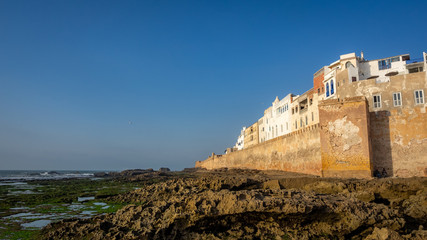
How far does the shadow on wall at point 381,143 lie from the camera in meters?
20.4

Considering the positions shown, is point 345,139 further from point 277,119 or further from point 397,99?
point 277,119

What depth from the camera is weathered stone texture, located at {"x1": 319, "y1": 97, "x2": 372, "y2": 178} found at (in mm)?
18547

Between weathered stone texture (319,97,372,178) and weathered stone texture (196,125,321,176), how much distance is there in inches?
58.7

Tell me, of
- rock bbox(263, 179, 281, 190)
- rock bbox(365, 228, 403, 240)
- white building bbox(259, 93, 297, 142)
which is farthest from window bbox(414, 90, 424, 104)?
white building bbox(259, 93, 297, 142)

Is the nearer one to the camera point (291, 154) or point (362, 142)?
point (362, 142)

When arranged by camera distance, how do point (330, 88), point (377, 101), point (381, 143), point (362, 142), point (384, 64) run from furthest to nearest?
point (330, 88), point (384, 64), point (377, 101), point (381, 143), point (362, 142)

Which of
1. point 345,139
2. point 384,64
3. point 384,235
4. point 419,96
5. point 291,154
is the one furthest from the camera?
point 384,64

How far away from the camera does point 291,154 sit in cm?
2616

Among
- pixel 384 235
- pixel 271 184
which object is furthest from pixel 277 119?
pixel 384 235

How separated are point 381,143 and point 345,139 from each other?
4.03 m

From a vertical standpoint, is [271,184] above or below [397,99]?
below

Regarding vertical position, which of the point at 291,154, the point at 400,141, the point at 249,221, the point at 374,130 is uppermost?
the point at 374,130

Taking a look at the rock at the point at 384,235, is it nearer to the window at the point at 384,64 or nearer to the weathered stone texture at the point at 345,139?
the weathered stone texture at the point at 345,139

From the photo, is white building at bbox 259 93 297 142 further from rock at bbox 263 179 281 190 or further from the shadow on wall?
rock at bbox 263 179 281 190
